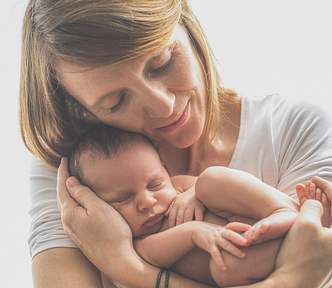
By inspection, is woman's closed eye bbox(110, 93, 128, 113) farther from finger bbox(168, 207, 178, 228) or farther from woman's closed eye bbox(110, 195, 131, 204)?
finger bbox(168, 207, 178, 228)

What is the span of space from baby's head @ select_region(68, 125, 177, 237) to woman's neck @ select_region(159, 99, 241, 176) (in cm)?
26

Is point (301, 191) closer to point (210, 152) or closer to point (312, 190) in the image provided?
point (312, 190)

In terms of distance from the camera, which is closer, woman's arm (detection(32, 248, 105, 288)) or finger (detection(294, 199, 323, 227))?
finger (detection(294, 199, 323, 227))

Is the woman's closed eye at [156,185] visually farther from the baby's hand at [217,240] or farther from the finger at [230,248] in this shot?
the finger at [230,248]

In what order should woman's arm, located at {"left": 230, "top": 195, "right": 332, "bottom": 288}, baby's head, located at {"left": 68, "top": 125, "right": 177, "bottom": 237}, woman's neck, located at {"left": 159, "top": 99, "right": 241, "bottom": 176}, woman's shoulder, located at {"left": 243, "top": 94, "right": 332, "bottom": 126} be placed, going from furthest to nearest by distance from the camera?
1. woman's neck, located at {"left": 159, "top": 99, "right": 241, "bottom": 176}
2. woman's shoulder, located at {"left": 243, "top": 94, "right": 332, "bottom": 126}
3. baby's head, located at {"left": 68, "top": 125, "right": 177, "bottom": 237}
4. woman's arm, located at {"left": 230, "top": 195, "right": 332, "bottom": 288}

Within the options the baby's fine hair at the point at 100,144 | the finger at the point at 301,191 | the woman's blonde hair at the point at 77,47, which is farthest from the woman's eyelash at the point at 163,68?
the finger at the point at 301,191

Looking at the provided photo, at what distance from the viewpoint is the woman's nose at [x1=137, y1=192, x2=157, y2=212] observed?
1256 millimetres

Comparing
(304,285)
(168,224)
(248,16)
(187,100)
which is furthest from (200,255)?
(248,16)

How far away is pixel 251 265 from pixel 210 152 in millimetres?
710

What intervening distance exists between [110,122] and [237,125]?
66 cm

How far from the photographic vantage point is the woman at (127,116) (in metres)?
1.12

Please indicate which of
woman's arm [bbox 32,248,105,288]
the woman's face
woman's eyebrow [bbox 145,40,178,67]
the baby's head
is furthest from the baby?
woman's eyebrow [bbox 145,40,178,67]

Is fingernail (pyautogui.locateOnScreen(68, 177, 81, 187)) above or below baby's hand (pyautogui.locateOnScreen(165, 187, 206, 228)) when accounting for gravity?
above

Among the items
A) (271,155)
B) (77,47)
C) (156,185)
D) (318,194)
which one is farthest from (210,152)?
(77,47)
